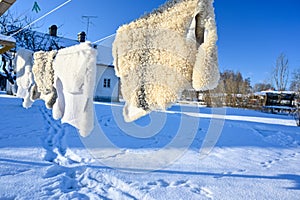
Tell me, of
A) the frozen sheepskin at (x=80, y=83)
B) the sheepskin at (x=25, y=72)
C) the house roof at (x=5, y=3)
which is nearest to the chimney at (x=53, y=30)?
the sheepskin at (x=25, y=72)

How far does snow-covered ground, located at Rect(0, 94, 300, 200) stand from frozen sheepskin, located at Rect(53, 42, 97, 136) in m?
1.12

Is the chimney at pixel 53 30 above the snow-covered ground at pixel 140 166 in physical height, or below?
above

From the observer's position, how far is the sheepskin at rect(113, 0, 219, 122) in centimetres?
73

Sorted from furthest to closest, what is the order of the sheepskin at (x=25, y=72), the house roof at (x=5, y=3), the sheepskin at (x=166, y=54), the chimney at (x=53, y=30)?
the chimney at (x=53, y=30), the sheepskin at (x=25, y=72), the house roof at (x=5, y=3), the sheepskin at (x=166, y=54)

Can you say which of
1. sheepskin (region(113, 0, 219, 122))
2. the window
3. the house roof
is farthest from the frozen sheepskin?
the window

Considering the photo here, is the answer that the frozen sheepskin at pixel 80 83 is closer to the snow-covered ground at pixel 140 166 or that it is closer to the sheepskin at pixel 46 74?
the sheepskin at pixel 46 74

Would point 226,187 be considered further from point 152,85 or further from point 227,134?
point 227,134

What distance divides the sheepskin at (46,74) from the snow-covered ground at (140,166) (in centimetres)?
97

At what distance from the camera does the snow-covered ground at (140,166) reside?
79.5 inches

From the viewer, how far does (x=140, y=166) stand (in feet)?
8.87

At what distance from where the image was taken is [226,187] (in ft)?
7.20

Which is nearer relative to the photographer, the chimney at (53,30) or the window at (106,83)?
the chimney at (53,30)

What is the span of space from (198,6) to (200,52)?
0.16 meters

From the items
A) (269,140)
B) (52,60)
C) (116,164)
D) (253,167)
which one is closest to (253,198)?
(253,167)
